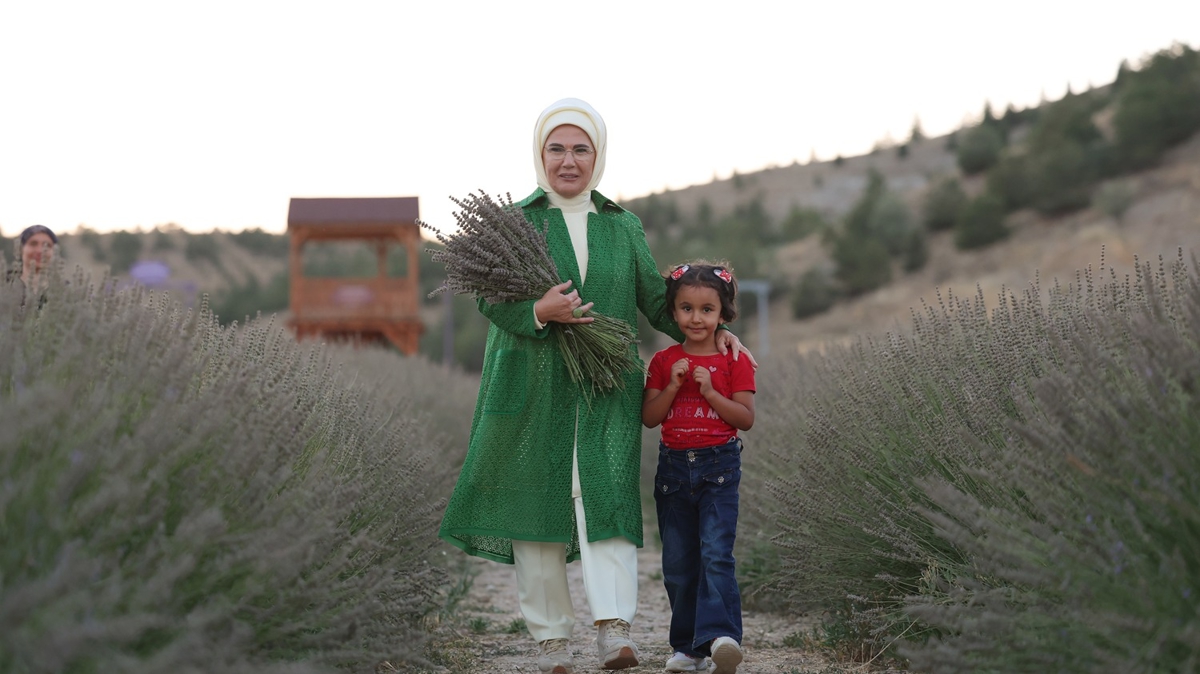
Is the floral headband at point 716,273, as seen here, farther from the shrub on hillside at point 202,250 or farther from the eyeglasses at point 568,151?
the shrub on hillside at point 202,250

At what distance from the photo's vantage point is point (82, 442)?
106 inches

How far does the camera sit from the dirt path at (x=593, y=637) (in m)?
5.16

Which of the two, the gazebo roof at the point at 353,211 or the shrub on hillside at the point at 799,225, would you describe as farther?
→ the shrub on hillside at the point at 799,225

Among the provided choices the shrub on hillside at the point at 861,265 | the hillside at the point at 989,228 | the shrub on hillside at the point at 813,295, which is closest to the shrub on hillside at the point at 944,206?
the hillside at the point at 989,228

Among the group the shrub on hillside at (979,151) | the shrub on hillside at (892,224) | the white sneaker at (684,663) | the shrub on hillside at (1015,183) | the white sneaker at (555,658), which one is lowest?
the white sneaker at (684,663)

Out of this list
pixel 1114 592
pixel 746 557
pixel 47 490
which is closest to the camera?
pixel 47 490

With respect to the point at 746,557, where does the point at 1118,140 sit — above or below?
above

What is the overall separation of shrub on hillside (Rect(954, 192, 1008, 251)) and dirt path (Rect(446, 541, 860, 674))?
44.5 metres

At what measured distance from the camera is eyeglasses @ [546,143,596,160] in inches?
197

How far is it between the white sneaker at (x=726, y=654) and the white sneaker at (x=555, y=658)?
58cm

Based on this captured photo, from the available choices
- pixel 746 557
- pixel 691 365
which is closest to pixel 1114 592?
pixel 691 365

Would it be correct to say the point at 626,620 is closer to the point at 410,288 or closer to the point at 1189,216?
the point at 410,288

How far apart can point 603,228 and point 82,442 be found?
2705 mm

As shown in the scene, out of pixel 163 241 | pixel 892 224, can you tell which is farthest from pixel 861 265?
pixel 163 241
